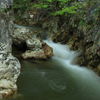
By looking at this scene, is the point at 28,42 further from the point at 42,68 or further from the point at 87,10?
the point at 87,10

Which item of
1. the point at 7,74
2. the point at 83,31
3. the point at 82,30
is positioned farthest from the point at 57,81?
the point at 82,30

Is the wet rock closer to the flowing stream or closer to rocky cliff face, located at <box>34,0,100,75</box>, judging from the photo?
the flowing stream

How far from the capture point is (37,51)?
7812 mm

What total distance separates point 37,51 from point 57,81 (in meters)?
3.14

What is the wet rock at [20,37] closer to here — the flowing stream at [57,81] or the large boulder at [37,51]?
the large boulder at [37,51]

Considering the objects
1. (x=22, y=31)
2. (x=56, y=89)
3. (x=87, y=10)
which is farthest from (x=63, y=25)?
(x=56, y=89)

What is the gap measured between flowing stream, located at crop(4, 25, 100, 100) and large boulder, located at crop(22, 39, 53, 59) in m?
0.47

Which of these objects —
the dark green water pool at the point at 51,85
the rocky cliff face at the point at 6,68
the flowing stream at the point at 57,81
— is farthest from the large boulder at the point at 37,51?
the rocky cliff face at the point at 6,68

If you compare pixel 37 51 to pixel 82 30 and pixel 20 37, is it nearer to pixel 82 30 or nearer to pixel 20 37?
pixel 20 37

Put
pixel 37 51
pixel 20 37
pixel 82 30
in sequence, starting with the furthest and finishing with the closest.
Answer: pixel 20 37 → pixel 37 51 → pixel 82 30

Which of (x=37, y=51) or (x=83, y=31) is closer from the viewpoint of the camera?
(x=83, y=31)

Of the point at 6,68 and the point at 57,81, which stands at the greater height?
the point at 6,68

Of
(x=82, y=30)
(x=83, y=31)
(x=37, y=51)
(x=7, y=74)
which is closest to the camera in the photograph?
(x=7, y=74)

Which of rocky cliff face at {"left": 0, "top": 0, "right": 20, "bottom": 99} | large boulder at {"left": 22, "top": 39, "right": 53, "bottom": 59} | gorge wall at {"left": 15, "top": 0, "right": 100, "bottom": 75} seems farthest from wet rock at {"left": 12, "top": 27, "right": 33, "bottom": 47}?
rocky cliff face at {"left": 0, "top": 0, "right": 20, "bottom": 99}
